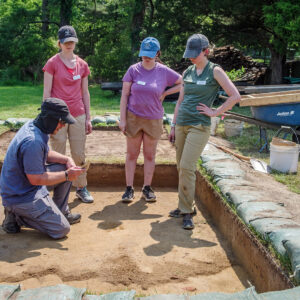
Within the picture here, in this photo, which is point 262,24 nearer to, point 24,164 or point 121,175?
point 121,175

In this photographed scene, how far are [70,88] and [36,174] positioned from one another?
1334 mm

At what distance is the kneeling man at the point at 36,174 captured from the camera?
3.34 m

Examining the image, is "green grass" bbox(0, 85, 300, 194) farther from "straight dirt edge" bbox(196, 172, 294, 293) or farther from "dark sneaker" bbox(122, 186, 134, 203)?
"dark sneaker" bbox(122, 186, 134, 203)

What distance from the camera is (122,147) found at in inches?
266

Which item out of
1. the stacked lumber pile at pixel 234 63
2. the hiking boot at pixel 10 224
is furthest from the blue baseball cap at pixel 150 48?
A: the stacked lumber pile at pixel 234 63

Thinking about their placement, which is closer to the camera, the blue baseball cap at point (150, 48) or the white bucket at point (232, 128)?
the blue baseball cap at point (150, 48)

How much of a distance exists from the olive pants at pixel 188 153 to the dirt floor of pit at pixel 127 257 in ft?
0.99

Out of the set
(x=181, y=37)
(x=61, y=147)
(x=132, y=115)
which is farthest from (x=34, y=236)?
(x=181, y=37)

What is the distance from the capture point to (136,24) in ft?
53.5

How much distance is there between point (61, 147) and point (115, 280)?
6.18 feet

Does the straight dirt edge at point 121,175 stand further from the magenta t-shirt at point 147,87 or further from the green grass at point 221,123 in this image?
the green grass at point 221,123

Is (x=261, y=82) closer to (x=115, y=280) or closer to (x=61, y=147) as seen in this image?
(x=61, y=147)

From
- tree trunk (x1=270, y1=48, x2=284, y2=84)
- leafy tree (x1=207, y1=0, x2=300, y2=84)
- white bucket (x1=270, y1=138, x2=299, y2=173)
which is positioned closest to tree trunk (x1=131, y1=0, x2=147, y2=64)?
leafy tree (x1=207, y1=0, x2=300, y2=84)

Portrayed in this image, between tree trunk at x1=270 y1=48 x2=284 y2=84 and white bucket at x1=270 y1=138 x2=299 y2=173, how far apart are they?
353 inches
